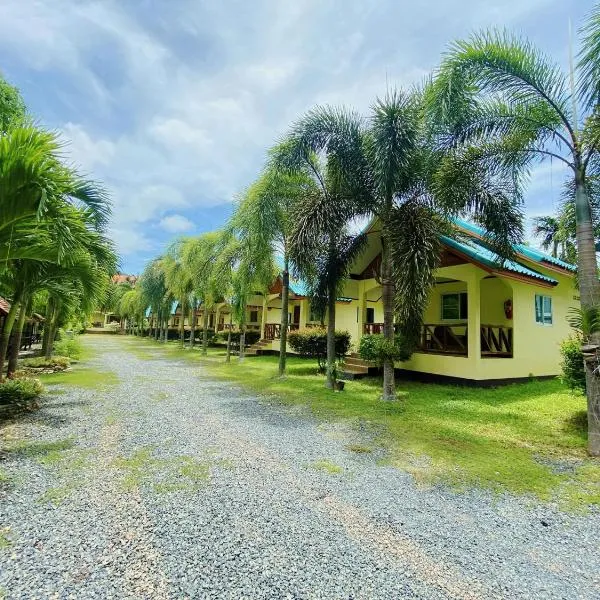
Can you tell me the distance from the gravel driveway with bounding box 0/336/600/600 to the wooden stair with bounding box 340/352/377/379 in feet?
23.8

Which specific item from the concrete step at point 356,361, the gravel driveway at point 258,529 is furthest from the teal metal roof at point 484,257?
the gravel driveway at point 258,529

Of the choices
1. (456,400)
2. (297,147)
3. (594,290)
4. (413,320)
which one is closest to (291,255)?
(297,147)

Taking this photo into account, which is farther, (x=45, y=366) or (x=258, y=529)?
(x=45, y=366)

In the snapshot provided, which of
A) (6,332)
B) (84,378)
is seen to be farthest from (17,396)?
(84,378)

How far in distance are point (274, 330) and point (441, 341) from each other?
1204cm

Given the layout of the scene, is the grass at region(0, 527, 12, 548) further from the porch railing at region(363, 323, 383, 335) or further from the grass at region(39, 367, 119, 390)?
the porch railing at region(363, 323, 383, 335)

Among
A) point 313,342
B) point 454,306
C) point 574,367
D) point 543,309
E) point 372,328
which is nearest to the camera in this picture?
point 574,367

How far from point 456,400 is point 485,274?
3.92 metres

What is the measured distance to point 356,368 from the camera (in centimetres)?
1348

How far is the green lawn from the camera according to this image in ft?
15.4

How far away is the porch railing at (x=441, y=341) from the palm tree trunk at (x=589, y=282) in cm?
596

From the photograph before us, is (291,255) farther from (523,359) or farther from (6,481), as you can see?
(523,359)

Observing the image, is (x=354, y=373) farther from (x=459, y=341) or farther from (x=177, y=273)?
(x=177, y=273)

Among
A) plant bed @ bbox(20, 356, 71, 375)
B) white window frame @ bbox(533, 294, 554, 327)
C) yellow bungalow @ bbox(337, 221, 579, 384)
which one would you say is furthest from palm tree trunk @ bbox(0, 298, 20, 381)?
white window frame @ bbox(533, 294, 554, 327)
